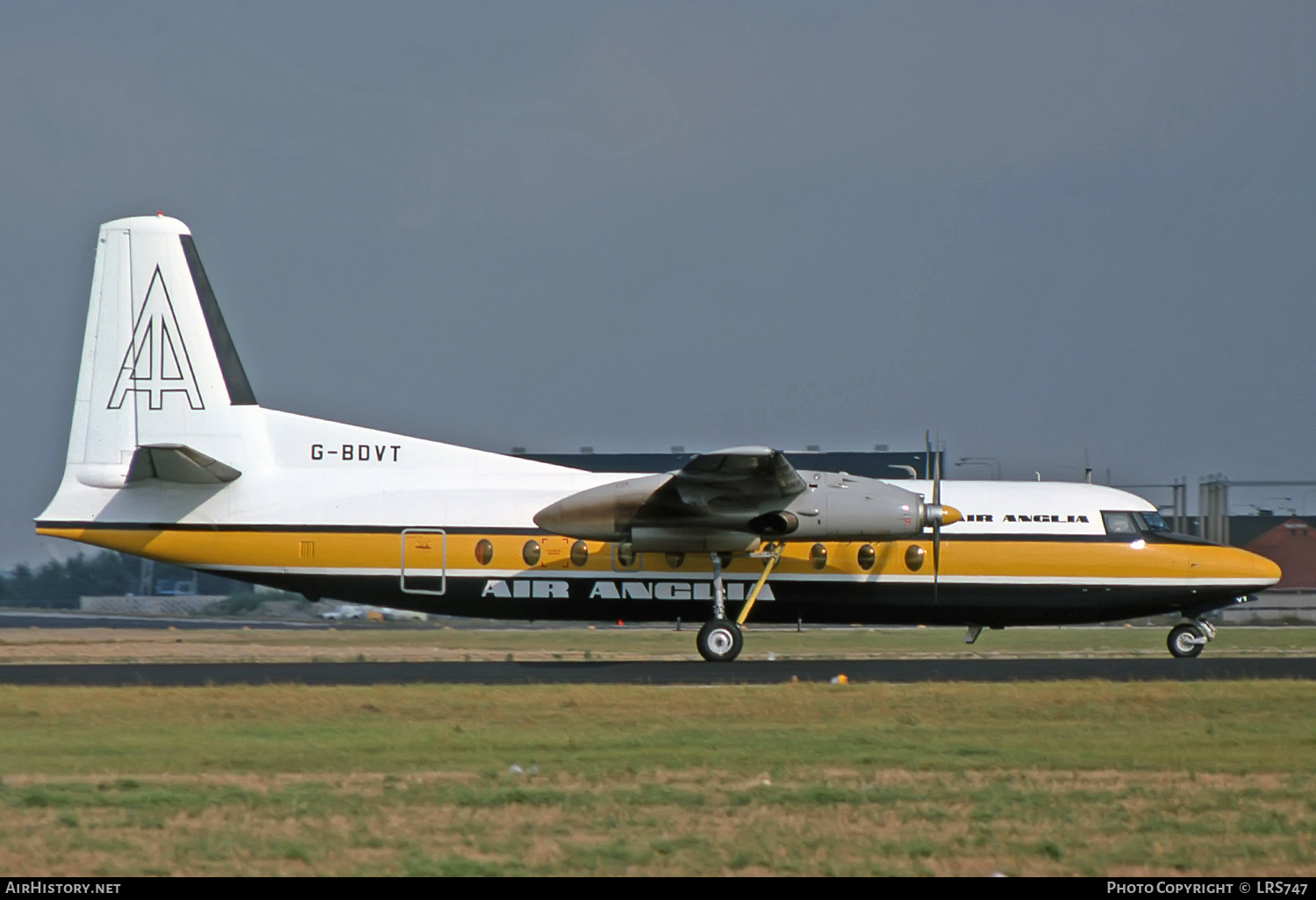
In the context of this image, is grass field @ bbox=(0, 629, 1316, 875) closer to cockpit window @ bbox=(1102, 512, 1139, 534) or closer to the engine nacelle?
the engine nacelle

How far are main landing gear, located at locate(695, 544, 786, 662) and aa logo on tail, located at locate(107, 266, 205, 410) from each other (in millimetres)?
9187

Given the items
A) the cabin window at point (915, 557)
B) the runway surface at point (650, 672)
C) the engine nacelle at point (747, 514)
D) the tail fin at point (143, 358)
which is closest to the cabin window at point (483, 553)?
the engine nacelle at point (747, 514)

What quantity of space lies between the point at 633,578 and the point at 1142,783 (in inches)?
447

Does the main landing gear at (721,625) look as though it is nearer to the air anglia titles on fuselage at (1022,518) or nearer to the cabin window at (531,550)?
the cabin window at (531,550)

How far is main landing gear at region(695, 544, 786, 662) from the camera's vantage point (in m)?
21.5

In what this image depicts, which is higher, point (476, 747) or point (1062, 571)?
point (1062, 571)

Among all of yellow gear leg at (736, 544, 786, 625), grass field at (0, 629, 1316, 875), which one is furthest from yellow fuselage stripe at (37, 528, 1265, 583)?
grass field at (0, 629, 1316, 875)

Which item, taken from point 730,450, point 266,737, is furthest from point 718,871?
point 730,450

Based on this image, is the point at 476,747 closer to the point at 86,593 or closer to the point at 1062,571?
the point at 1062,571

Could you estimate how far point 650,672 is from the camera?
20.6 meters

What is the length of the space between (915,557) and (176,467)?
12.0 metres

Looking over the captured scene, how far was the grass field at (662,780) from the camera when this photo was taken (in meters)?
8.59
